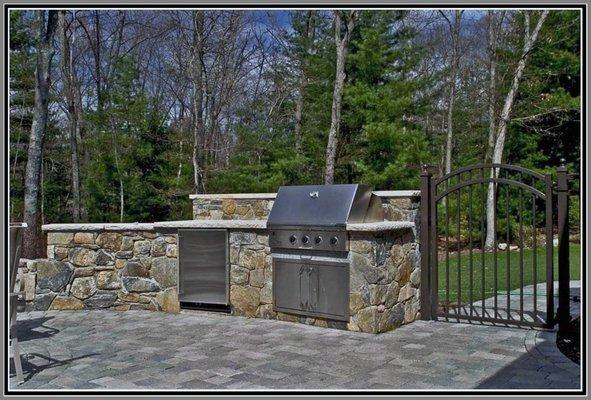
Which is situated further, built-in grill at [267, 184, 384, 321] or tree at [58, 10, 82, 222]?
tree at [58, 10, 82, 222]

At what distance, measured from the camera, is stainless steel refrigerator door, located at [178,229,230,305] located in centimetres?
582

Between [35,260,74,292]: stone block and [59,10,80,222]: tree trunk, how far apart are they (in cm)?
692

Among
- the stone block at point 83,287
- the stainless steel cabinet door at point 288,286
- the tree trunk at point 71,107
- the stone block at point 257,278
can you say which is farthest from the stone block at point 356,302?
the tree trunk at point 71,107

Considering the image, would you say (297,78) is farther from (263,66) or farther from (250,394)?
(250,394)

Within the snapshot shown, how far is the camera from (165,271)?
20.2 feet

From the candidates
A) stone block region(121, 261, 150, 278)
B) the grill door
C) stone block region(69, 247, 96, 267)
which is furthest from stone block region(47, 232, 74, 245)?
the grill door

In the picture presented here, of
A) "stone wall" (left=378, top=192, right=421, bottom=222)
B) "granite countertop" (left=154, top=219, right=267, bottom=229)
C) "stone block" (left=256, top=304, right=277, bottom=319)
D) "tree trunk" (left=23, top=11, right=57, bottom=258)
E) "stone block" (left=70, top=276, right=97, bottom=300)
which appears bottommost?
"stone block" (left=256, top=304, right=277, bottom=319)

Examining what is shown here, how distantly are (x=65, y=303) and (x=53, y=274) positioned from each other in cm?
34

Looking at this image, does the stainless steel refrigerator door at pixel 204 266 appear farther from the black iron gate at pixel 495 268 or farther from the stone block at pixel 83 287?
the black iron gate at pixel 495 268

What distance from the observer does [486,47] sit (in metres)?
15.5

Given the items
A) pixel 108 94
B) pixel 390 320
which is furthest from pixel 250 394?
pixel 108 94

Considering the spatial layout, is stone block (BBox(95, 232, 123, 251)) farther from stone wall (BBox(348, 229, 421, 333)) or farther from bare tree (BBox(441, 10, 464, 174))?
bare tree (BBox(441, 10, 464, 174))

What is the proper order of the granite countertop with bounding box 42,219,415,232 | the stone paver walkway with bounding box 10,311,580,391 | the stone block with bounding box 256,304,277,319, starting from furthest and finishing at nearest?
the stone block with bounding box 256,304,277,319 → the granite countertop with bounding box 42,219,415,232 → the stone paver walkway with bounding box 10,311,580,391

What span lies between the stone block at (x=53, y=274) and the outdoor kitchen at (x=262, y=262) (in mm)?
11
